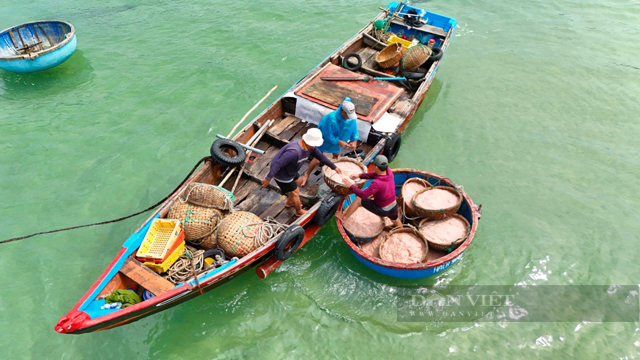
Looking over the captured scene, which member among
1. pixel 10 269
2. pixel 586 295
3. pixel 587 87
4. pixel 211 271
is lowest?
pixel 10 269

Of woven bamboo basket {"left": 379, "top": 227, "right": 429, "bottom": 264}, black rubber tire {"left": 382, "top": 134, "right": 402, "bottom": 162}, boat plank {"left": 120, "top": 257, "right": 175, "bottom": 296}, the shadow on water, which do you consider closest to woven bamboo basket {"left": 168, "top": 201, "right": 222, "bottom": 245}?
boat plank {"left": 120, "top": 257, "right": 175, "bottom": 296}

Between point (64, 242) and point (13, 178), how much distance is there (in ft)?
9.31

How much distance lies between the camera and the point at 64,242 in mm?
7969

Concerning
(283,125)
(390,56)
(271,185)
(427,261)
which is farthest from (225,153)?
(390,56)

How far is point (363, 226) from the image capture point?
25.1 feet

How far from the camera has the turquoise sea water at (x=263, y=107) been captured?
22.0 feet

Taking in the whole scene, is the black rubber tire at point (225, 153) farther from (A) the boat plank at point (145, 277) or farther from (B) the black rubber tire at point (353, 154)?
(A) the boat plank at point (145, 277)

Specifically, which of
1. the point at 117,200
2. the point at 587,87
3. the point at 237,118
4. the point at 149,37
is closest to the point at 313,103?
the point at 237,118

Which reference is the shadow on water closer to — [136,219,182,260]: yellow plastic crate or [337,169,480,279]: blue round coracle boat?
[136,219,182,260]: yellow plastic crate

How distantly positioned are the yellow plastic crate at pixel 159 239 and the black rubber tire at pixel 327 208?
254 centimetres

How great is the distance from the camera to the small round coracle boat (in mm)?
7324

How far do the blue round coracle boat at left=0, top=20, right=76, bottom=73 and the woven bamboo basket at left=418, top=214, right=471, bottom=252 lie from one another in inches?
479

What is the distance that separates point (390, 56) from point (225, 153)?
5.88 metres

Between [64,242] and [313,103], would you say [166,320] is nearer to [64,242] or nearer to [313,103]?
[64,242]
